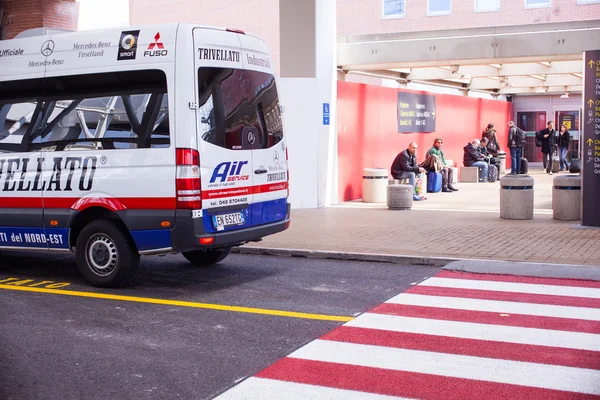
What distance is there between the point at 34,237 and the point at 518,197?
909cm

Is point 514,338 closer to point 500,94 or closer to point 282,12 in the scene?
point 282,12

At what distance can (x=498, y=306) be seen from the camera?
7.64m

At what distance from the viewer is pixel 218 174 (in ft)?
27.6

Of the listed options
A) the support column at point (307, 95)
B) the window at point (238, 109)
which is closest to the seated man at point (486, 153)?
the support column at point (307, 95)

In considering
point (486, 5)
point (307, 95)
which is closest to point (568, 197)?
point (307, 95)

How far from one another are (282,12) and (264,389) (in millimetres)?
12994

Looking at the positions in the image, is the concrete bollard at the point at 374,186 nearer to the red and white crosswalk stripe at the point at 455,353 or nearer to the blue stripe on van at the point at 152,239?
the red and white crosswalk stripe at the point at 455,353

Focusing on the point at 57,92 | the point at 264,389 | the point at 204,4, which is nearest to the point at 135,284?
the point at 57,92

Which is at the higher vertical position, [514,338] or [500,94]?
[500,94]

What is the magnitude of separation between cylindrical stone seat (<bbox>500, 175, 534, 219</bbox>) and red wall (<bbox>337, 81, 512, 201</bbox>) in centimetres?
491

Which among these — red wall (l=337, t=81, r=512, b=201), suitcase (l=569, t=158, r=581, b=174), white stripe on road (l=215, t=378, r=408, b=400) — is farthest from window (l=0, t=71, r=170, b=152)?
suitcase (l=569, t=158, r=581, b=174)

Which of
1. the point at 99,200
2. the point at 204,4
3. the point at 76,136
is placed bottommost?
the point at 99,200

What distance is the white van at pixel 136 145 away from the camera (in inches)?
323

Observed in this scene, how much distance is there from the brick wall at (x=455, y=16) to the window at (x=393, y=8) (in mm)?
224
